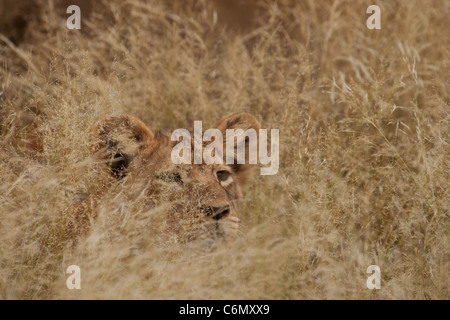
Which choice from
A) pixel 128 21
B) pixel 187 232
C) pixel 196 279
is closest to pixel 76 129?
pixel 187 232

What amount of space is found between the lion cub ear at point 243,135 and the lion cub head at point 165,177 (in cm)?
34

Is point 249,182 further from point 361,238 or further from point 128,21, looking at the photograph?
point 128,21

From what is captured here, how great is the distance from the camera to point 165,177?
3.61m

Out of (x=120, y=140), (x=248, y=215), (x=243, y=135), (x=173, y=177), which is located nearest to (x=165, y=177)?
(x=173, y=177)

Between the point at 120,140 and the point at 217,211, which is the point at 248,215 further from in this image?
the point at 120,140

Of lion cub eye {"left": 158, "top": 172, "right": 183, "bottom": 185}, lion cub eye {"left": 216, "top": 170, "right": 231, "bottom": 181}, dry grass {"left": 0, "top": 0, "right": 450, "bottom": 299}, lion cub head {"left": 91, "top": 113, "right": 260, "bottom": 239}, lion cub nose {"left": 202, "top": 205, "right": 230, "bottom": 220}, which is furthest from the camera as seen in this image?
lion cub eye {"left": 216, "top": 170, "right": 231, "bottom": 181}

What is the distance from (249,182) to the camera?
15.0ft

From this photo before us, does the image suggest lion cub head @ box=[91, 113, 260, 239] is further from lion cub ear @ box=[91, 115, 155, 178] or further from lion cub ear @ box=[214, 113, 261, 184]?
lion cub ear @ box=[214, 113, 261, 184]

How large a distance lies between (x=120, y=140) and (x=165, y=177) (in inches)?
13.7

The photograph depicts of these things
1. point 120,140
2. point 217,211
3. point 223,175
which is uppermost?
point 120,140

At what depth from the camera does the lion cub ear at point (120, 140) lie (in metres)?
3.58

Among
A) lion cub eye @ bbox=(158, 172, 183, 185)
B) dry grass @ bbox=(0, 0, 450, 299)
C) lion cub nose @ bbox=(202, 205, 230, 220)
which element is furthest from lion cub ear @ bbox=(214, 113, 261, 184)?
lion cub nose @ bbox=(202, 205, 230, 220)

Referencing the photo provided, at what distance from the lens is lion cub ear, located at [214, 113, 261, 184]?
433 cm

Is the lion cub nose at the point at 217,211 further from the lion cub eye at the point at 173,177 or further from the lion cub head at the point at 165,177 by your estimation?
the lion cub eye at the point at 173,177
